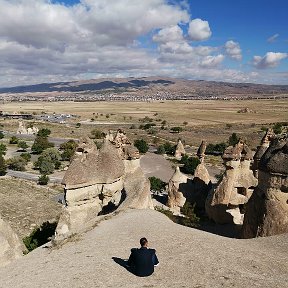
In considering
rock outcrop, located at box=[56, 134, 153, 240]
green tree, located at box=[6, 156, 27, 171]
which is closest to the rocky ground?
rock outcrop, located at box=[56, 134, 153, 240]

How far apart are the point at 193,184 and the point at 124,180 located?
795 centimetres

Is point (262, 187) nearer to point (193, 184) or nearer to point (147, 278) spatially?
point (147, 278)

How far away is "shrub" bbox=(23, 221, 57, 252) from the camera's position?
20.1 meters

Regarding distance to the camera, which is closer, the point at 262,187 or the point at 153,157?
the point at 262,187

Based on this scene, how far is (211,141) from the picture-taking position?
84.2 meters

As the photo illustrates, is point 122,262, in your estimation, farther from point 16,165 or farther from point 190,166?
point 16,165

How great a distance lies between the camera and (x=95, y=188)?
19406mm

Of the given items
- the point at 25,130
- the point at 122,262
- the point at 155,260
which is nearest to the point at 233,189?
the point at 122,262

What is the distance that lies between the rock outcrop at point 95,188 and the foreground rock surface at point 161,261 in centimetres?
281

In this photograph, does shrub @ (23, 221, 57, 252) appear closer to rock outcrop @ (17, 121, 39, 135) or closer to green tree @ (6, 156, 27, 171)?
green tree @ (6, 156, 27, 171)

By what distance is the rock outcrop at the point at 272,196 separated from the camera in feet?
52.9

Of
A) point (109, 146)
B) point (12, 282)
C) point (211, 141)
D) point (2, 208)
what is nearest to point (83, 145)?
point (109, 146)

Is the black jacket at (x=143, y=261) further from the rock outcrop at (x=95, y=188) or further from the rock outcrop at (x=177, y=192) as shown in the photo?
the rock outcrop at (x=177, y=192)

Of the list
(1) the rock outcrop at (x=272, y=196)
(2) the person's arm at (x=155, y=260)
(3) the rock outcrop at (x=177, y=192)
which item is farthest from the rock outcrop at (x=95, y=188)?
(2) the person's arm at (x=155, y=260)
